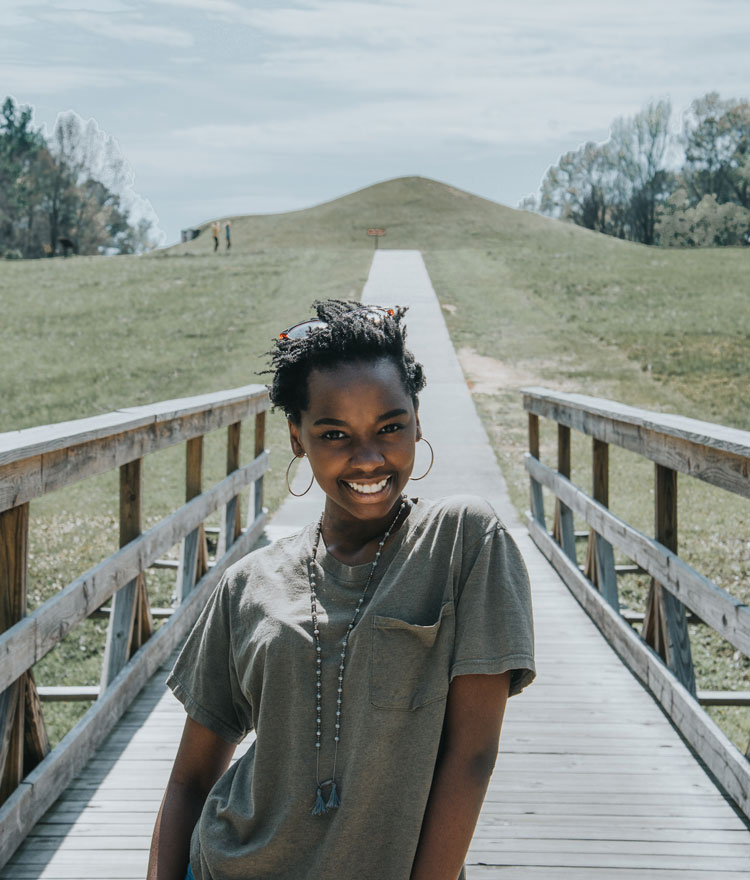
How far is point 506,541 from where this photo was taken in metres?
1.51

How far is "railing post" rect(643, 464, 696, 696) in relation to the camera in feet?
12.1

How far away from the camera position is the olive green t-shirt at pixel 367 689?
142cm

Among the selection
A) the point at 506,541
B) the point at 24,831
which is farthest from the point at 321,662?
the point at 24,831

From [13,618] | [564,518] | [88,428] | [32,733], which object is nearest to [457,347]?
[564,518]

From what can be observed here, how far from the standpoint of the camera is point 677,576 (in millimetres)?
3566

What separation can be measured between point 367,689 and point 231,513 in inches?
187

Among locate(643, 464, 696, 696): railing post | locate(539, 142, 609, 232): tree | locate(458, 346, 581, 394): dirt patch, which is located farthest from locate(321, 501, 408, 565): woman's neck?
locate(539, 142, 609, 232): tree

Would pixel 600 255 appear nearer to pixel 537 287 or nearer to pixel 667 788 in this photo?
pixel 537 287

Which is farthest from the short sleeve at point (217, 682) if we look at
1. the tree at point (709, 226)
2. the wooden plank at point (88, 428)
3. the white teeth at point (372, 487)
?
the tree at point (709, 226)

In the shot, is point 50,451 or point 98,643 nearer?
point 50,451

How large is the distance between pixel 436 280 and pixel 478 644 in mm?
27670

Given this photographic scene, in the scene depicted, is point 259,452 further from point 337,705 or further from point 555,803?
point 337,705

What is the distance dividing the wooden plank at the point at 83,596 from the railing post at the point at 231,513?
38.6 inches

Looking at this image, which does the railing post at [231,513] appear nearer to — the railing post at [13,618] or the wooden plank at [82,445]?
the wooden plank at [82,445]
